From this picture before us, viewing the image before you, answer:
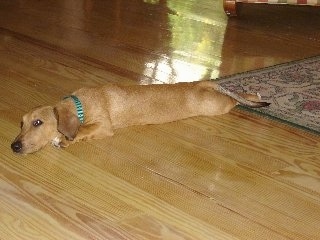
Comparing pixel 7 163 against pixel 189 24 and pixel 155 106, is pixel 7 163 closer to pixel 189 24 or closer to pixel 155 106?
pixel 155 106

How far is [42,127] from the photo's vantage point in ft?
4.58

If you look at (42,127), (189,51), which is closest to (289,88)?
(189,51)

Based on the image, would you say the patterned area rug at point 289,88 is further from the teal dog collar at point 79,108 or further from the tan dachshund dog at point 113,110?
the teal dog collar at point 79,108

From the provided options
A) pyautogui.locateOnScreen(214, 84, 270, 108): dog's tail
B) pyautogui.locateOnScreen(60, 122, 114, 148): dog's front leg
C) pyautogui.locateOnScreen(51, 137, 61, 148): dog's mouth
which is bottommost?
pyautogui.locateOnScreen(51, 137, 61, 148): dog's mouth

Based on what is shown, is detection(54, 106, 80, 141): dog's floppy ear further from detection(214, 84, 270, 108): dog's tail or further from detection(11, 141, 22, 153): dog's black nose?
detection(214, 84, 270, 108): dog's tail

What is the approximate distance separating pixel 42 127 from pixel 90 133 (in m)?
0.15

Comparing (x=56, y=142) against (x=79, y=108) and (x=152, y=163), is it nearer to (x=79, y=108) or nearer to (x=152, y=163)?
(x=79, y=108)

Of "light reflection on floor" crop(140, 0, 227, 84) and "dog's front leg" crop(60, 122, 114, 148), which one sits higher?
"light reflection on floor" crop(140, 0, 227, 84)

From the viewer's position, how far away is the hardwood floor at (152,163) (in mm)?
1170

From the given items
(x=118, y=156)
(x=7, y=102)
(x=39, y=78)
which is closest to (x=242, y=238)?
(x=118, y=156)

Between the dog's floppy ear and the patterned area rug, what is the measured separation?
68 cm

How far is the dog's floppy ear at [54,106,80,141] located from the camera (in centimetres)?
137

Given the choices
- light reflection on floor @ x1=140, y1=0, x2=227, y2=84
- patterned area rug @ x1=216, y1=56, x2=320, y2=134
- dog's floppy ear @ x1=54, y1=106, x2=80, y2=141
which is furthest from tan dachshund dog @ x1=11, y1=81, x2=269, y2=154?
light reflection on floor @ x1=140, y1=0, x2=227, y2=84

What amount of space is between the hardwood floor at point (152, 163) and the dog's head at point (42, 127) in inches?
2.1
